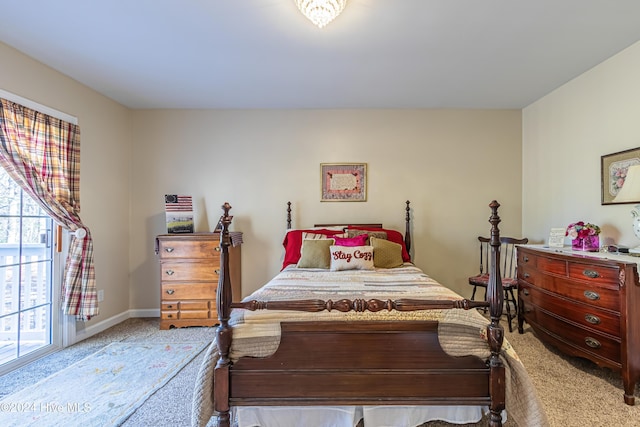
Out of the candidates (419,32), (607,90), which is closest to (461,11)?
(419,32)

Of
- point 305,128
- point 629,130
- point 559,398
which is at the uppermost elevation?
point 305,128

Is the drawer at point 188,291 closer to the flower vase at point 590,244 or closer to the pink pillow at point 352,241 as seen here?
the pink pillow at point 352,241

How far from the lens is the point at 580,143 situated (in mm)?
2959

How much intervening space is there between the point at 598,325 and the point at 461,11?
7.66 feet

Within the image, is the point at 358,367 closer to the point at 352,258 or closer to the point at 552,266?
the point at 352,258

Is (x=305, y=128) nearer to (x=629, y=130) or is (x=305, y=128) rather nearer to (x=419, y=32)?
(x=419, y=32)

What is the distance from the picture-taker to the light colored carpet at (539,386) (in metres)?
1.80

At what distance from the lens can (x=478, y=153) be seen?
12.4ft

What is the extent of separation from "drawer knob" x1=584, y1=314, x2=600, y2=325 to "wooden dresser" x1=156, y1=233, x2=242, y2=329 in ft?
10.6

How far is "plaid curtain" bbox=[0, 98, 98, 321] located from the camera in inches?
93.2

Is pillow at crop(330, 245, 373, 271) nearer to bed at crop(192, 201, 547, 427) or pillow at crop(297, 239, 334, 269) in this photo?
pillow at crop(297, 239, 334, 269)

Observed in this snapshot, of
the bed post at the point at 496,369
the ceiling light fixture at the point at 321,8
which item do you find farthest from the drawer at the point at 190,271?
the bed post at the point at 496,369

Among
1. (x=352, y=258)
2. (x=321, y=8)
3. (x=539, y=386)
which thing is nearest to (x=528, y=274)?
(x=539, y=386)

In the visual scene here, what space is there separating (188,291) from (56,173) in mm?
1616
